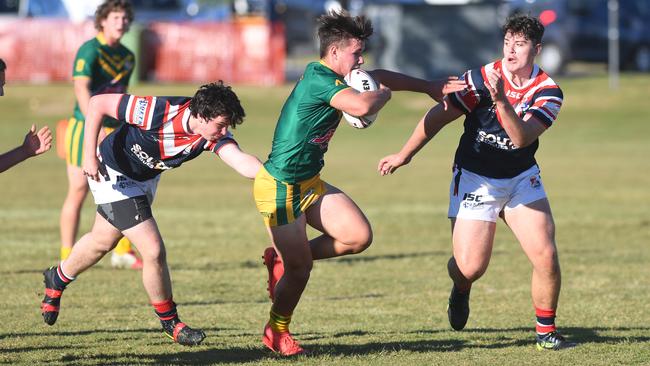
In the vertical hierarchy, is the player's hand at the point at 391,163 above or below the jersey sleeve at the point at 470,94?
below

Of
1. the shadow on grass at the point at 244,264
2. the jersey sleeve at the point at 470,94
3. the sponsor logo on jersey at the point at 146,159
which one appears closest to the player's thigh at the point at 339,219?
the jersey sleeve at the point at 470,94

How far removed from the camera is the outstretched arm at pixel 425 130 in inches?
267

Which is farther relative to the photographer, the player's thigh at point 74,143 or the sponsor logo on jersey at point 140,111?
the player's thigh at point 74,143

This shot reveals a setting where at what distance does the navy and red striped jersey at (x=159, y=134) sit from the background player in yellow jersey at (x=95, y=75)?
284 centimetres

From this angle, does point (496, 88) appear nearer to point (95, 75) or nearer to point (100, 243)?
point (100, 243)

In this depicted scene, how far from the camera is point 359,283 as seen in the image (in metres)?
9.75

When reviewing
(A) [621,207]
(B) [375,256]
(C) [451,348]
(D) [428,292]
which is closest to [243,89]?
(A) [621,207]

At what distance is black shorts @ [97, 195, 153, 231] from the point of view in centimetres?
693

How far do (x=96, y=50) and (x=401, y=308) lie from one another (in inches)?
144

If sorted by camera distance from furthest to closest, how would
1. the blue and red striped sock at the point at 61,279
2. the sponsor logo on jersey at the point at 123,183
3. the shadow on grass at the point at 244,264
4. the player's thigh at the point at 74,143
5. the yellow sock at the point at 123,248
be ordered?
1. the yellow sock at the point at 123,248
2. the shadow on grass at the point at 244,264
3. the player's thigh at the point at 74,143
4. the blue and red striped sock at the point at 61,279
5. the sponsor logo on jersey at the point at 123,183

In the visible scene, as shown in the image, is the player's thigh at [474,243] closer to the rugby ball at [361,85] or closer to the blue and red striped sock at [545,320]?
the blue and red striped sock at [545,320]

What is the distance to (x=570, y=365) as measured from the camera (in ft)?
21.0

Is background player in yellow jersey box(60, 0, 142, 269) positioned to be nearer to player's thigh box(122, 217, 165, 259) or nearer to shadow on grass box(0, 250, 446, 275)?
shadow on grass box(0, 250, 446, 275)

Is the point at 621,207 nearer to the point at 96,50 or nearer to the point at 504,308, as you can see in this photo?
the point at 504,308
